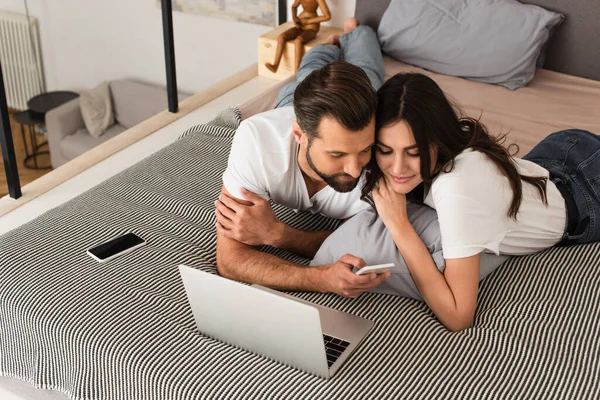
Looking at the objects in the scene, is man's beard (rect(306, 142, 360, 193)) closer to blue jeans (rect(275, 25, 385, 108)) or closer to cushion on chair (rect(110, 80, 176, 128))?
blue jeans (rect(275, 25, 385, 108))

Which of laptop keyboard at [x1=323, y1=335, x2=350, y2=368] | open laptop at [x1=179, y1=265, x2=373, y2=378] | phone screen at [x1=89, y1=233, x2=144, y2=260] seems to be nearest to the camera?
open laptop at [x1=179, y1=265, x2=373, y2=378]

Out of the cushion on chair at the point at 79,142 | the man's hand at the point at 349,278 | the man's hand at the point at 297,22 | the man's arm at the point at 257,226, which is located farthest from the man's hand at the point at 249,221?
the cushion on chair at the point at 79,142

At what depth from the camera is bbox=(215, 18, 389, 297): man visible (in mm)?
1551

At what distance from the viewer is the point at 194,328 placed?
5.08 ft

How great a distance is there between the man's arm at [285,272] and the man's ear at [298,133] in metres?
0.22

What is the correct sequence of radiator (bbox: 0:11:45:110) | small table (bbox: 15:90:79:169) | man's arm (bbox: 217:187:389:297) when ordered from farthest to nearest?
radiator (bbox: 0:11:45:110) < small table (bbox: 15:90:79:169) < man's arm (bbox: 217:187:389:297)

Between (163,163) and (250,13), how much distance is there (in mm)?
2002

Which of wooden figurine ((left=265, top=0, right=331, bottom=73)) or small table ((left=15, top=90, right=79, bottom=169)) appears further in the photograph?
small table ((left=15, top=90, right=79, bottom=169))

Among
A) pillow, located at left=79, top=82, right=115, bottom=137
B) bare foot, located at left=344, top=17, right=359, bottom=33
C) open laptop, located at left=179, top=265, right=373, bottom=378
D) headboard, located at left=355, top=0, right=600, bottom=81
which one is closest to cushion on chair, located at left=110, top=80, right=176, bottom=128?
pillow, located at left=79, top=82, right=115, bottom=137

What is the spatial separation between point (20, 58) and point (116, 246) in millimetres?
4007

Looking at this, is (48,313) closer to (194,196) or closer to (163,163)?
(194,196)

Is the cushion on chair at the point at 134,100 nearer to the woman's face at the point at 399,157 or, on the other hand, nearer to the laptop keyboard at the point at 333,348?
the woman's face at the point at 399,157

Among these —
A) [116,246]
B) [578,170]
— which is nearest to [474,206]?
[578,170]

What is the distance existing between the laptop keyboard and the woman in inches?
9.1
